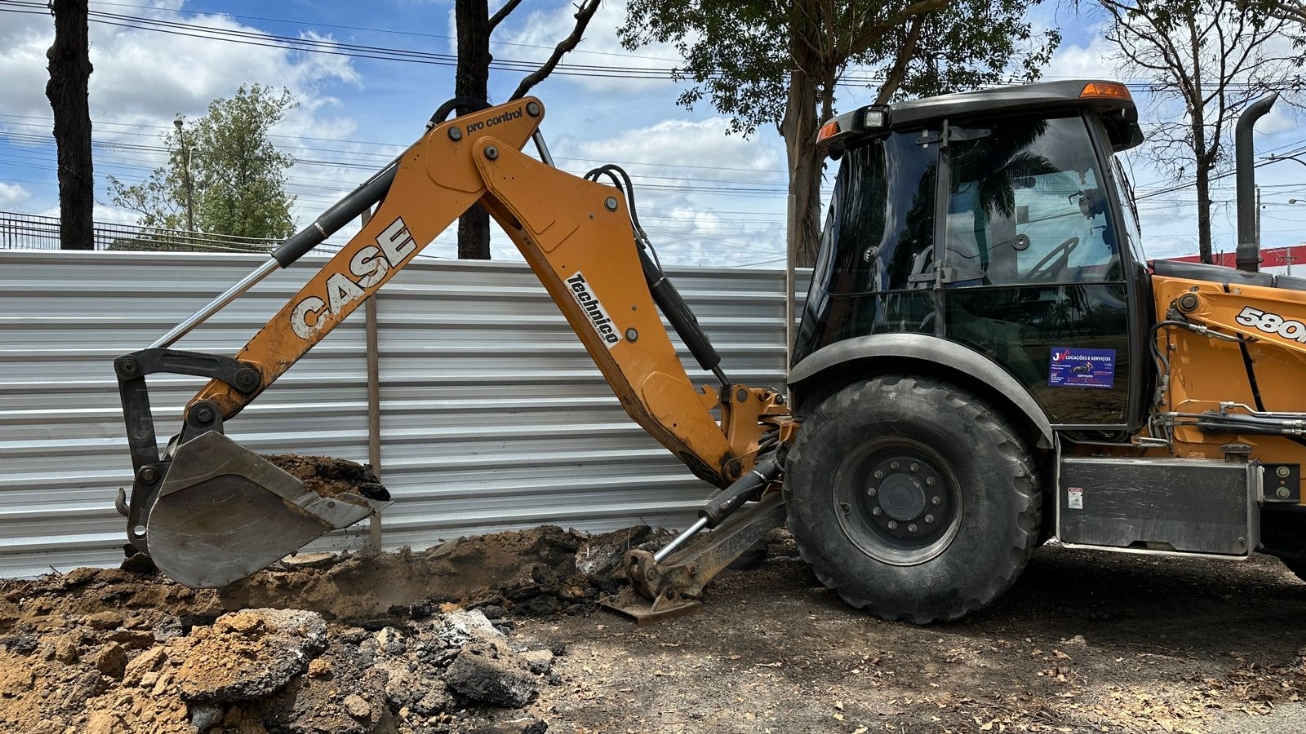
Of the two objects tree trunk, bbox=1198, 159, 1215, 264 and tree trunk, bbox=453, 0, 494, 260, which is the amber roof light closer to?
tree trunk, bbox=453, 0, 494, 260

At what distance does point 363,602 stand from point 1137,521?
13.0 ft

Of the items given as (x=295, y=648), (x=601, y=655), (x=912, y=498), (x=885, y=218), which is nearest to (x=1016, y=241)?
(x=885, y=218)

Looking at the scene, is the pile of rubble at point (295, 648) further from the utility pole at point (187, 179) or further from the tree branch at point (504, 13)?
the utility pole at point (187, 179)

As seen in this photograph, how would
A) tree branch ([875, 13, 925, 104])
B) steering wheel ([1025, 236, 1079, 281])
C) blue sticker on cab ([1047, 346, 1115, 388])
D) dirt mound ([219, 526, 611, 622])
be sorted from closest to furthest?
blue sticker on cab ([1047, 346, 1115, 388]) < steering wheel ([1025, 236, 1079, 281]) < dirt mound ([219, 526, 611, 622]) < tree branch ([875, 13, 925, 104])

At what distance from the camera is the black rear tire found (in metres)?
4.25

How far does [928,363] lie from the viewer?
4578 millimetres

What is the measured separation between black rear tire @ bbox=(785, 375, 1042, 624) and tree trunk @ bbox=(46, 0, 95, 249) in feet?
27.7

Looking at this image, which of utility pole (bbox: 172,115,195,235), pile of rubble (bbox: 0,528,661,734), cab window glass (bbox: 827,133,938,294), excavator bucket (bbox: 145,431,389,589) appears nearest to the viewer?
pile of rubble (bbox: 0,528,661,734)

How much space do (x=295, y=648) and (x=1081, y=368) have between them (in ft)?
11.8

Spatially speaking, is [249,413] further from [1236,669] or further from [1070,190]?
[1236,669]

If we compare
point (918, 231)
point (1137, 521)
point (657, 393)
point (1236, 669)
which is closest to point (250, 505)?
point (657, 393)

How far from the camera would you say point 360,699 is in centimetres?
325

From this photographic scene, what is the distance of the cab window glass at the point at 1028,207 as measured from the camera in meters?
4.31

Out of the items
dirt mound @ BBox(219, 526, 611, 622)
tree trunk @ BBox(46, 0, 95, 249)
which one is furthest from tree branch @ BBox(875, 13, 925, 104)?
tree trunk @ BBox(46, 0, 95, 249)
